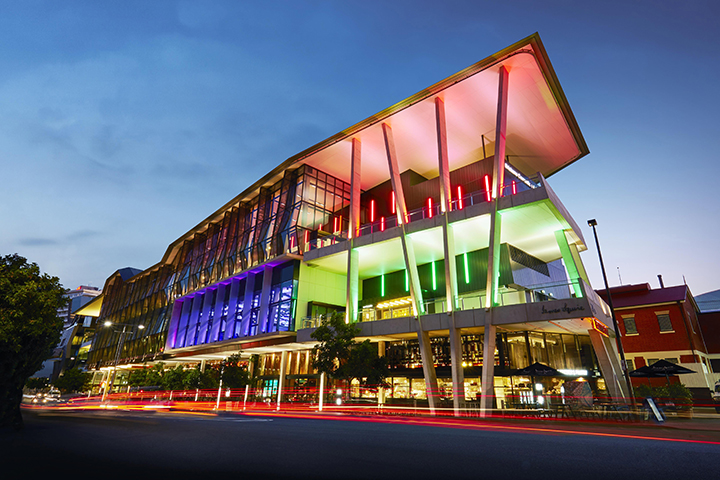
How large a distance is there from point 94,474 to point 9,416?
1056cm

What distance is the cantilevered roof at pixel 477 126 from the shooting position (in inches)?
1065

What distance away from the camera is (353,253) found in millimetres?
31812

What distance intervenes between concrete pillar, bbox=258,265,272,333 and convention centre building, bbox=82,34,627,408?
132 millimetres

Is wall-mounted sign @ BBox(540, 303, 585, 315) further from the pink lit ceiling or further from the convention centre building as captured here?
the pink lit ceiling

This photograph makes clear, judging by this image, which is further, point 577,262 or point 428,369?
point 577,262

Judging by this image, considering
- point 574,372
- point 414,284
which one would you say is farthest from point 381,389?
point 574,372

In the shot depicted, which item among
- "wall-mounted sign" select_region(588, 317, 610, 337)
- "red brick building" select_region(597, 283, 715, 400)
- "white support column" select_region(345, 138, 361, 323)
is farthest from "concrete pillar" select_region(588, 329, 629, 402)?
"white support column" select_region(345, 138, 361, 323)

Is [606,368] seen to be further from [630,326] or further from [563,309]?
[630,326]

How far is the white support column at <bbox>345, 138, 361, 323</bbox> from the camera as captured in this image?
30062mm

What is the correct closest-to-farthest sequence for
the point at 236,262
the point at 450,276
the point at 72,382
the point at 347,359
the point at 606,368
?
the point at 606,368 → the point at 347,359 → the point at 450,276 → the point at 236,262 → the point at 72,382

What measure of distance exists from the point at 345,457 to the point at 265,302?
102 feet

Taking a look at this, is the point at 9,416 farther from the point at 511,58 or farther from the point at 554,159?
the point at 554,159

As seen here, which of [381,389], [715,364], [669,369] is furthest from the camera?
[715,364]

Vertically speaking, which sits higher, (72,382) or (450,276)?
(450,276)
